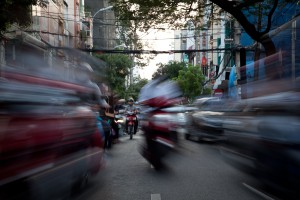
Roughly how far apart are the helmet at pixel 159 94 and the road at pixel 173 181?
1146mm

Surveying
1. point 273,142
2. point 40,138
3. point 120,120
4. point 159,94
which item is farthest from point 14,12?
point 273,142

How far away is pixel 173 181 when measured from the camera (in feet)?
24.1

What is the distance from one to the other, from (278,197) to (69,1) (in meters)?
30.9

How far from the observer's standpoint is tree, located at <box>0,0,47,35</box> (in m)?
12.3

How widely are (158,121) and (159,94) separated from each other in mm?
684

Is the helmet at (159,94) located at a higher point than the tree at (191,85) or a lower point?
lower

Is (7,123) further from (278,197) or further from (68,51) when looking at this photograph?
(68,51)

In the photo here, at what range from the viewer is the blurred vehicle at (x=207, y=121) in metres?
12.8

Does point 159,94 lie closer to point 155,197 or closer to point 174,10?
point 155,197

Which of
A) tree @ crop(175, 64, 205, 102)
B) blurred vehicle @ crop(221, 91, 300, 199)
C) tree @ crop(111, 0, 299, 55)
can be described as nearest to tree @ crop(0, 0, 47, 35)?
tree @ crop(111, 0, 299, 55)

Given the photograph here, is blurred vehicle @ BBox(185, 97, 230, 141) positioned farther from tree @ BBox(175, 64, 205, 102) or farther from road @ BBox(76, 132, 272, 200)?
tree @ BBox(175, 64, 205, 102)

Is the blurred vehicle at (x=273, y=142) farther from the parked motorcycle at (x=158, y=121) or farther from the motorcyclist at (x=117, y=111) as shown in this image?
the motorcyclist at (x=117, y=111)

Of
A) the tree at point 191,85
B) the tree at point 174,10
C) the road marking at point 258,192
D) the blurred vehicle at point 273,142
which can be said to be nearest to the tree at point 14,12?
the tree at point 174,10

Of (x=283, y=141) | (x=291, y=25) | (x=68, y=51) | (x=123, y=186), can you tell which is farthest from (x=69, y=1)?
(x=283, y=141)
